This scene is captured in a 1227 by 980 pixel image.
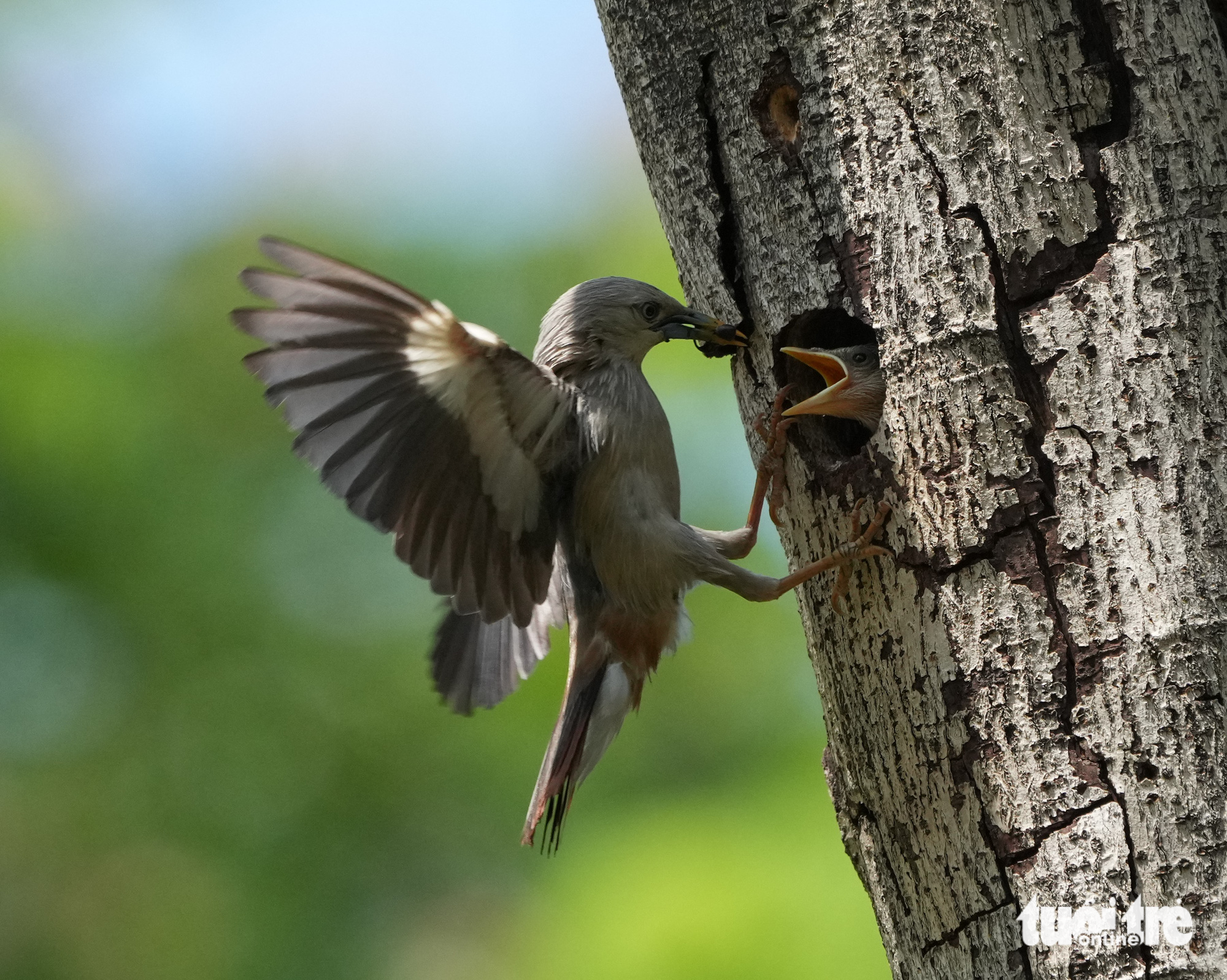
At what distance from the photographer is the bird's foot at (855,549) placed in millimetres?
2939

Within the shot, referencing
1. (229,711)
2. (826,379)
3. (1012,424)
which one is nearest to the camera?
(1012,424)

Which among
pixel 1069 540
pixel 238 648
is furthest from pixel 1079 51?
pixel 238 648

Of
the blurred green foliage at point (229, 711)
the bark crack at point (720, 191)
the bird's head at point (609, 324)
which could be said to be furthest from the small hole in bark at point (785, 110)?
the blurred green foliage at point (229, 711)

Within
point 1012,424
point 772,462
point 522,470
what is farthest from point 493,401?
point 1012,424

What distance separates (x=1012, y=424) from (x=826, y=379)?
62 cm

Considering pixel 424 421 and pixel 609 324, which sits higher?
pixel 609 324

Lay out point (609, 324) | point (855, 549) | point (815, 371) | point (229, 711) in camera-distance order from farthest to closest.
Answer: point (229, 711) → point (609, 324) → point (815, 371) → point (855, 549)

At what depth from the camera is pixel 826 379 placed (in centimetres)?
324

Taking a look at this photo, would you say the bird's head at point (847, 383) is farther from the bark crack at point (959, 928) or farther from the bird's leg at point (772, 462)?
the bark crack at point (959, 928)

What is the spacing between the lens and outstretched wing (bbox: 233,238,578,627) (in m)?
3.07

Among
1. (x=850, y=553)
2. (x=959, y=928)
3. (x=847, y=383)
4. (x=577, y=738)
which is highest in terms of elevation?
(x=847, y=383)

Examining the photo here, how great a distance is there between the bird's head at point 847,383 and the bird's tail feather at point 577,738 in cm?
123

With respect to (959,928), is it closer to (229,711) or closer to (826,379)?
(826,379)

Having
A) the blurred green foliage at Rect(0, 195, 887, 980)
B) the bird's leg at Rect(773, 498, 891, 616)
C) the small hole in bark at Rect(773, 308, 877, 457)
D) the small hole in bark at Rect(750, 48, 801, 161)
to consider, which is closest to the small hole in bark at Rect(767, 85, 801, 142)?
the small hole in bark at Rect(750, 48, 801, 161)
